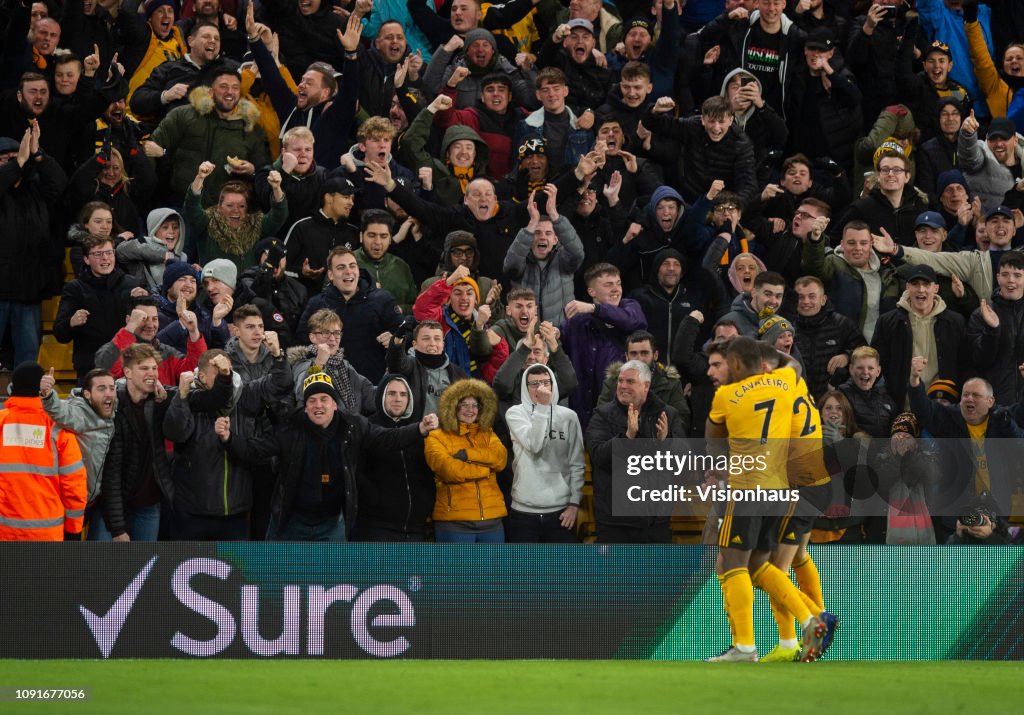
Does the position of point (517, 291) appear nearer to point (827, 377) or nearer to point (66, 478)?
point (827, 377)

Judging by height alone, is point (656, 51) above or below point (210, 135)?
above

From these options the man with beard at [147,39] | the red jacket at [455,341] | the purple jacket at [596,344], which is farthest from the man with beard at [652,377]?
the man with beard at [147,39]

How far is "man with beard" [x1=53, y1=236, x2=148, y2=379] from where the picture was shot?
12094 millimetres

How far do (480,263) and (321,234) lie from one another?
1326mm

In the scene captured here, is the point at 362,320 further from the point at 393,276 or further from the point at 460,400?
the point at 460,400

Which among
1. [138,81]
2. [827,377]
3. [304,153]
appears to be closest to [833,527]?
[827,377]

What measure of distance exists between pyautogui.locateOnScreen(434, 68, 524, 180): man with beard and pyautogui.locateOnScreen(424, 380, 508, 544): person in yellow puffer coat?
364 centimetres

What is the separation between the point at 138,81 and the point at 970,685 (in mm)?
9737

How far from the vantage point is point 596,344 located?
40.9 ft

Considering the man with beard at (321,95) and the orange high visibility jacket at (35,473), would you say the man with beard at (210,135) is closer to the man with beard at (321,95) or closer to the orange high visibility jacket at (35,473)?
the man with beard at (321,95)

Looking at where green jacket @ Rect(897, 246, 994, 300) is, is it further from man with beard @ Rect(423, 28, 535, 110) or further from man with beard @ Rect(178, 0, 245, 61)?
man with beard @ Rect(178, 0, 245, 61)

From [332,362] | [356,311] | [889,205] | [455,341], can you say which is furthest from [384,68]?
[889,205]

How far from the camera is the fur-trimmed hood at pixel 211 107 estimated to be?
13.5 m

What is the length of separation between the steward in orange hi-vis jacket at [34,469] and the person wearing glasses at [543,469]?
302cm
